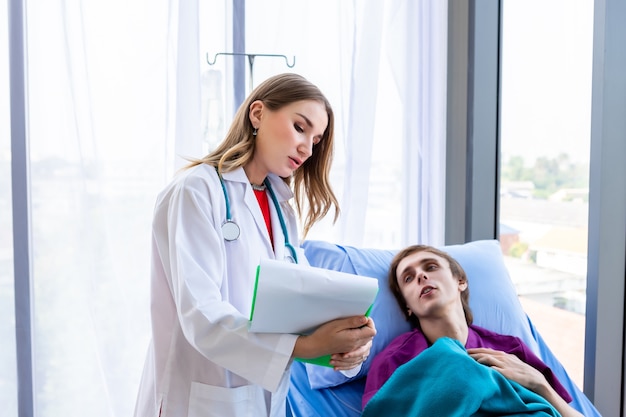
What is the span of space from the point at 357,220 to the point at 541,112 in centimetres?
95

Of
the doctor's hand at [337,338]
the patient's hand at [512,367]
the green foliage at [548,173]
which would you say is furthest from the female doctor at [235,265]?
the green foliage at [548,173]

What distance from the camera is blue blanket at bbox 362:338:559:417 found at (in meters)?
1.25

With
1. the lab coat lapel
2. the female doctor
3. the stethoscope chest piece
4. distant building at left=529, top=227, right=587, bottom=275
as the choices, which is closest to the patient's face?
the female doctor

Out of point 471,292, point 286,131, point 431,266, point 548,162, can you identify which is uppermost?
point 286,131

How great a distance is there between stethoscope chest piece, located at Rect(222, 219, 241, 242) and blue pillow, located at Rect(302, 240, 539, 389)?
556 mm

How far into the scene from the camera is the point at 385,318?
1.75 metres

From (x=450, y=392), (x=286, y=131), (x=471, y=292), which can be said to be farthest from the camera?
(x=471, y=292)

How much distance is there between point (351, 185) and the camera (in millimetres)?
2256

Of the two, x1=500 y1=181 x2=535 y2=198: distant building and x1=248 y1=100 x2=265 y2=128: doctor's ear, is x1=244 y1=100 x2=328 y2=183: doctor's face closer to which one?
x1=248 y1=100 x2=265 y2=128: doctor's ear

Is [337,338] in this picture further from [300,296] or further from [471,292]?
[471,292]

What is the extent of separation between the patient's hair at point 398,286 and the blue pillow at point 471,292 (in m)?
0.02

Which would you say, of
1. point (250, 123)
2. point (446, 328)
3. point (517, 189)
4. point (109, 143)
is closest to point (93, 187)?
point (109, 143)

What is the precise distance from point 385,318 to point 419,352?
18cm

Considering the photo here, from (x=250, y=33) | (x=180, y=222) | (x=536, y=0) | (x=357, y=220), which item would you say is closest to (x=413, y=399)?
(x=180, y=222)
